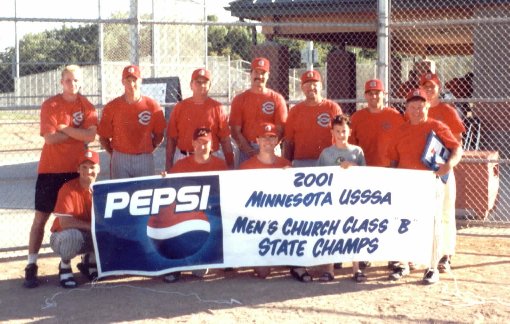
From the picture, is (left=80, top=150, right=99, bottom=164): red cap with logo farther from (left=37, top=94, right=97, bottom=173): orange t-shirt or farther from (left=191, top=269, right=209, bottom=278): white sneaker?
(left=191, top=269, right=209, bottom=278): white sneaker

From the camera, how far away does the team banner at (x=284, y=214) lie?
653 cm

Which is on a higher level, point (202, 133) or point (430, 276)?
point (202, 133)

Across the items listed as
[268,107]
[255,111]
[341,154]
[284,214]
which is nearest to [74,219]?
[284,214]

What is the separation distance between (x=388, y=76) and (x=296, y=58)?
34.4 m

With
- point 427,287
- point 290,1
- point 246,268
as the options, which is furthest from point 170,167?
point 290,1

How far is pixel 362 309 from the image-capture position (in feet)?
18.7

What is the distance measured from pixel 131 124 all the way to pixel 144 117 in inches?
5.6

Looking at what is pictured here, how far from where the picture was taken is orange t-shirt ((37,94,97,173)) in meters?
6.56

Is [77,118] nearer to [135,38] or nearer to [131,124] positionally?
[131,124]

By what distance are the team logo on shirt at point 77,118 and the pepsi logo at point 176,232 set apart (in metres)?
1.14

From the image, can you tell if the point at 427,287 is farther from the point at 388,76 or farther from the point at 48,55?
the point at 48,55

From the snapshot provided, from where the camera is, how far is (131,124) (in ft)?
22.6

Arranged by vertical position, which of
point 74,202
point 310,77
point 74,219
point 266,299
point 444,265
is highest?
point 310,77

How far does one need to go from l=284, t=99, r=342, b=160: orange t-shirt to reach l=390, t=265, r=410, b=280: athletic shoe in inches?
52.2
